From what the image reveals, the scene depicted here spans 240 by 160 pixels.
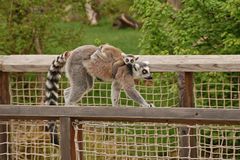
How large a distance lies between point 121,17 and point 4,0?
1156 centimetres

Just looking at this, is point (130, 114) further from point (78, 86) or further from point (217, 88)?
point (217, 88)

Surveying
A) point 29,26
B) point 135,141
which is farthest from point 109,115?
point 29,26

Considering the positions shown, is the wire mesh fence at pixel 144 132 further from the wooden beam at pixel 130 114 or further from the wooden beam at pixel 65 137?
the wooden beam at pixel 130 114

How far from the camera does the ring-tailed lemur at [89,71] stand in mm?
4980

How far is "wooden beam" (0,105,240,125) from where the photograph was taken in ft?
11.2

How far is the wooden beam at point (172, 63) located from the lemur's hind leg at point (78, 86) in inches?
8.9

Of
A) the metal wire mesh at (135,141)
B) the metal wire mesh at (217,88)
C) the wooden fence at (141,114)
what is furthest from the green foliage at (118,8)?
the metal wire mesh at (135,141)

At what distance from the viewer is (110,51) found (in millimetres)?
5027

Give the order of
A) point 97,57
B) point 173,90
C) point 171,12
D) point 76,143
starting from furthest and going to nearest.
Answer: point 171,12 < point 173,90 < point 97,57 < point 76,143

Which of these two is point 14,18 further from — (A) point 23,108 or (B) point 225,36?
(A) point 23,108

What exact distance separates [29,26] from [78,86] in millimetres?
4502

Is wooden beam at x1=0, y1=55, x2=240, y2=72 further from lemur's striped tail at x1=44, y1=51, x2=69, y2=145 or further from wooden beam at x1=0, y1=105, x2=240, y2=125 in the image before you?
wooden beam at x1=0, y1=105, x2=240, y2=125

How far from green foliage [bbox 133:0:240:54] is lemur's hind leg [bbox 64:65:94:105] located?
5.37 feet

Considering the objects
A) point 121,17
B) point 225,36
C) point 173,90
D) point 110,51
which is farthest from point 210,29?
point 121,17
